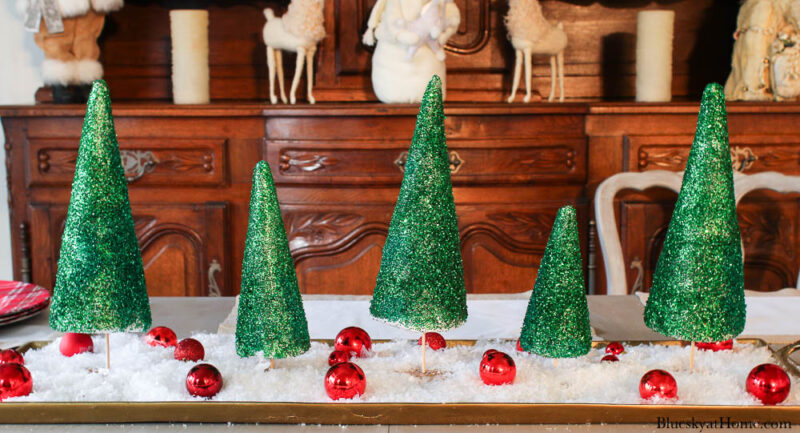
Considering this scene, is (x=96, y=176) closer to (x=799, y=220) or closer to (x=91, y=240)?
(x=91, y=240)

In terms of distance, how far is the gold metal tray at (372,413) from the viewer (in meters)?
0.56

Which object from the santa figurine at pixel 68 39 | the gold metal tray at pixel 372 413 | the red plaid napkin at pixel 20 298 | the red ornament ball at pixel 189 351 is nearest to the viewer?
the gold metal tray at pixel 372 413

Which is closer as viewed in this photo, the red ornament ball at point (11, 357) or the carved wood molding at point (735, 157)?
the red ornament ball at point (11, 357)

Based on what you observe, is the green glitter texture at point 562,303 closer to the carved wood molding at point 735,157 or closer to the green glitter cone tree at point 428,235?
the green glitter cone tree at point 428,235

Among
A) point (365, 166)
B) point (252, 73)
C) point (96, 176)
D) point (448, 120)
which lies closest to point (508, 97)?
point (448, 120)

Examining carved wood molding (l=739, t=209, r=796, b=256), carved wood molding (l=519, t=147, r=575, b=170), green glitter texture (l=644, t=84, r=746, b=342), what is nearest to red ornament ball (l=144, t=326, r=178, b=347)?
green glitter texture (l=644, t=84, r=746, b=342)

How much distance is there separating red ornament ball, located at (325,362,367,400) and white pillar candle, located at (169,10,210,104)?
1485 mm

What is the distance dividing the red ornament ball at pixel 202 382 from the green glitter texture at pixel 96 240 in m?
0.08

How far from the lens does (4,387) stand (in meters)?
0.58

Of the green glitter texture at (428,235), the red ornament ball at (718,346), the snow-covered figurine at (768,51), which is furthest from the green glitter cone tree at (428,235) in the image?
the snow-covered figurine at (768,51)

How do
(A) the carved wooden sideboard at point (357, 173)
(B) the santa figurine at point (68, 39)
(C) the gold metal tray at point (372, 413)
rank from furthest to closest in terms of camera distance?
(B) the santa figurine at point (68, 39) < (A) the carved wooden sideboard at point (357, 173) < (C) the gold metal tray at point (372, 413)

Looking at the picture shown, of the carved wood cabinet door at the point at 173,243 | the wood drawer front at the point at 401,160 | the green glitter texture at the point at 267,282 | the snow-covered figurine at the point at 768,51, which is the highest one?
the snow-covered figurine at the point at 768,51

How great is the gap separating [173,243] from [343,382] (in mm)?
1373

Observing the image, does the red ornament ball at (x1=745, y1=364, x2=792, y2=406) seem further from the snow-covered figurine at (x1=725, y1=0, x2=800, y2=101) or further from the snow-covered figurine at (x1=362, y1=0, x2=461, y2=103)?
the snow-covered figurine at (x1=725, y1=0, x2=800, y2=101)
